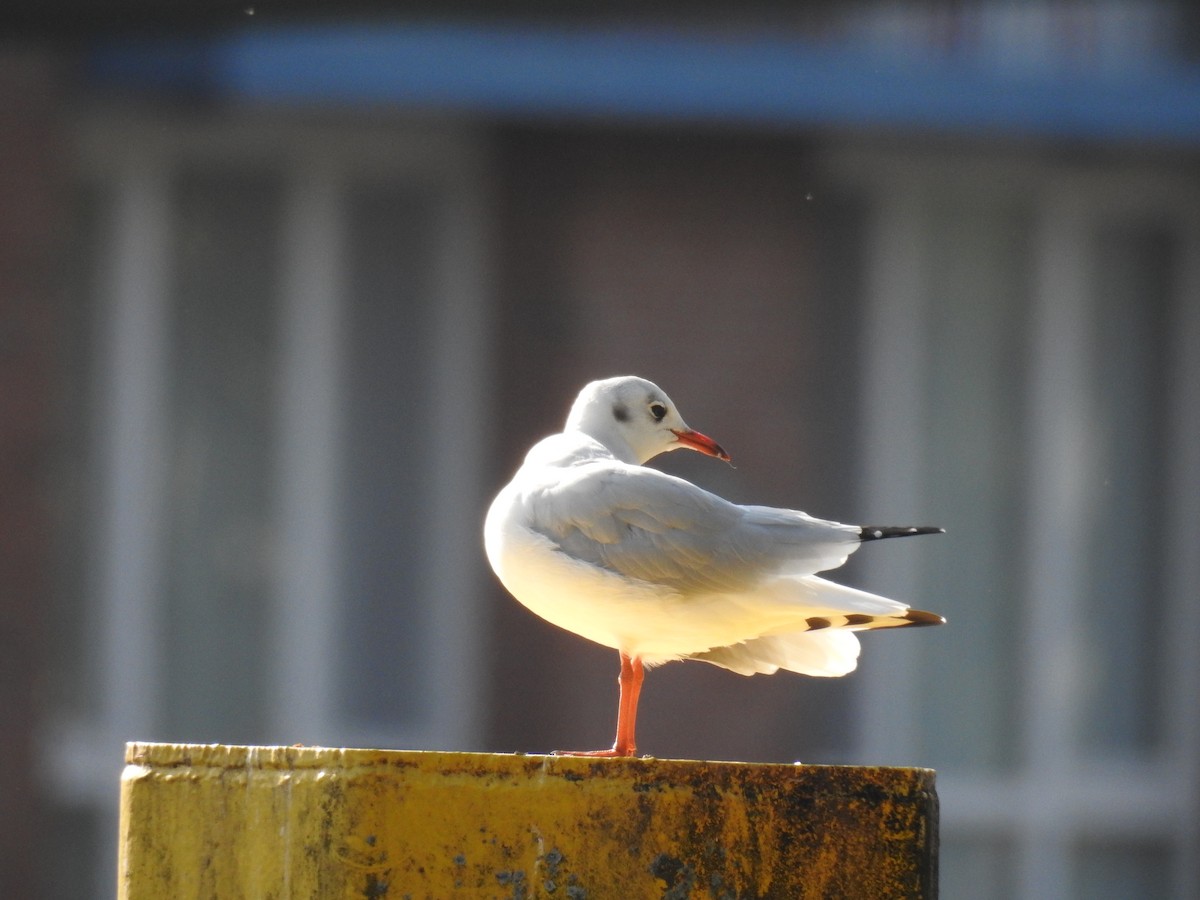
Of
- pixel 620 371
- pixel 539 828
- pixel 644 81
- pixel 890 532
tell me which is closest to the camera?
pixel 539 828

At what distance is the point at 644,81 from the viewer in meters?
8.76

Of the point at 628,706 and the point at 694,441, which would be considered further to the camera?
the point at 694,441

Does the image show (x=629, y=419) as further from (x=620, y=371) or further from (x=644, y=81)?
(x=620, y=371)

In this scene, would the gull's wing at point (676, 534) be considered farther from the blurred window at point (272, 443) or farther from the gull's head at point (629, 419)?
the blurred window at point (272, 443)

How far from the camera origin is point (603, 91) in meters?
Answer: 8.74

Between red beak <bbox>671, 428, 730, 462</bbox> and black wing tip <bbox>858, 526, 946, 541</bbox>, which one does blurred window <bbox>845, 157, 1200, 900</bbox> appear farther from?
black wing tip <bbox>858, 526, 946, 541</bbox>

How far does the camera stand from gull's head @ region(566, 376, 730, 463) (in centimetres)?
401

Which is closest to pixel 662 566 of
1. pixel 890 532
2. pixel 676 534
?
pixel 676 534

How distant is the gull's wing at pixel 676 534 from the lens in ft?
11.8

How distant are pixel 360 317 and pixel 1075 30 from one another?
3.89 m

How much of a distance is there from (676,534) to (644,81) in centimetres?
542

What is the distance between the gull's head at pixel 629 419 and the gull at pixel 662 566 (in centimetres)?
26

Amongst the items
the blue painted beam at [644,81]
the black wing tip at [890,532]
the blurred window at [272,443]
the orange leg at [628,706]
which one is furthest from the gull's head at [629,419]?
the blurred window at [272,443]

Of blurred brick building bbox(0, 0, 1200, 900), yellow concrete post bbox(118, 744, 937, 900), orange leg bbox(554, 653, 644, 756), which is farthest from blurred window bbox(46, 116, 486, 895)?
yellow concrete post bbox(118, 744, 937, 900)
